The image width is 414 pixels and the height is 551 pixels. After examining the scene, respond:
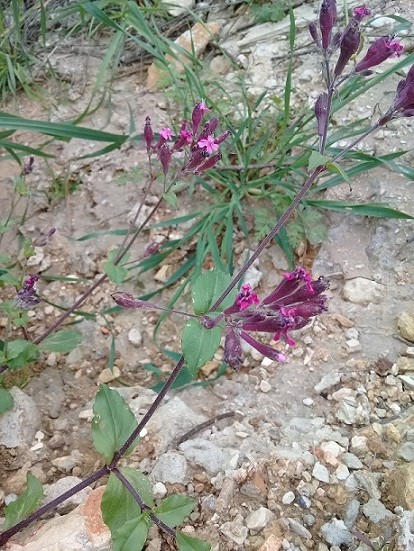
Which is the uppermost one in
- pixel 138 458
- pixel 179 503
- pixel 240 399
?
pixel 179 503

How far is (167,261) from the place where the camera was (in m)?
3.05

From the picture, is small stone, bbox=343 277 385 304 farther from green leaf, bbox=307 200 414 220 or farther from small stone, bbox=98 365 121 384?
small stone, bbox=98 365 121 384

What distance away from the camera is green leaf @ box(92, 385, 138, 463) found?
5.98 ft

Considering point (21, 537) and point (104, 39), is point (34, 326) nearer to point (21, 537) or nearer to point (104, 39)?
point (21, 537)

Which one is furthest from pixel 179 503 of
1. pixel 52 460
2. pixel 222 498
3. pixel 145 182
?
pixel 145 182

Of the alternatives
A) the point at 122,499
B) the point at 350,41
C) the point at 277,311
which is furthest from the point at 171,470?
the point at 350,41

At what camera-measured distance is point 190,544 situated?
159 cm

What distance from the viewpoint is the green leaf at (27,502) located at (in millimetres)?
1793

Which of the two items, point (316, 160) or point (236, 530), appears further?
point (236, 530)

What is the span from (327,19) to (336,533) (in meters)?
1.44

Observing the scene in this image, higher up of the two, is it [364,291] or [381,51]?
[381,51]

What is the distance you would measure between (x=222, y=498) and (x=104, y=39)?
10.8ft

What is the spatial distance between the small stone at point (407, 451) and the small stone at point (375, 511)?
0.19 meters

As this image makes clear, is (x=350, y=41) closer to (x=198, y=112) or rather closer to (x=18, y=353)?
(x=198, y=112)
